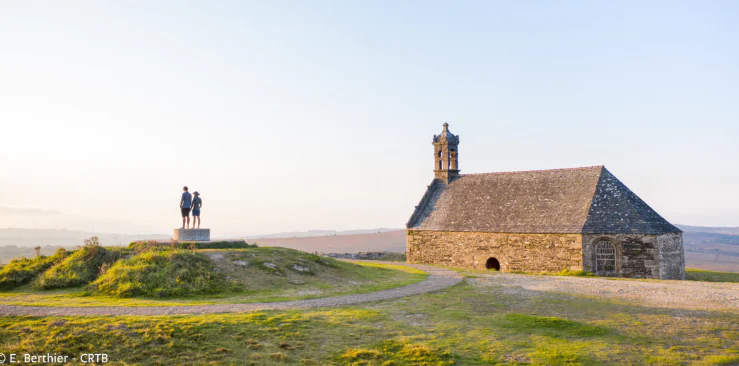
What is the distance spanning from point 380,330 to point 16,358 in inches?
360

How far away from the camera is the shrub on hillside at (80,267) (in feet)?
62.7

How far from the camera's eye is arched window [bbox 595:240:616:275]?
29.0 metres

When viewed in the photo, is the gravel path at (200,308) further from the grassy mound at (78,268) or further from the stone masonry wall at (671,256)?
the stone masonry wall at (671,256)

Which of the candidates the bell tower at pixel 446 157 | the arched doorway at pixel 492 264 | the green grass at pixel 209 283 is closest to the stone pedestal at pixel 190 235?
the green grass at pixel 209 283

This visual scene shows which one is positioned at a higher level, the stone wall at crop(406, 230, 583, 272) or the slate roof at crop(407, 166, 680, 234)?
the slate roof at crop(407, 166, 680, 234)

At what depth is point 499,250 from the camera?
3388 centimetres

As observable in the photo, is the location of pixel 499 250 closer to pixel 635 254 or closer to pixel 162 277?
pixel 635 254

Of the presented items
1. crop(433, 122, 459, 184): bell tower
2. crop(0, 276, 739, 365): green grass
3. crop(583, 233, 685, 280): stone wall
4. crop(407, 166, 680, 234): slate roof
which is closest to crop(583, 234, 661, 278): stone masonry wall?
crop(583, 233, 685, 280): stone wall

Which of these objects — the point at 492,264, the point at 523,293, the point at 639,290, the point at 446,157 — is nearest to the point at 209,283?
the point at 523,293

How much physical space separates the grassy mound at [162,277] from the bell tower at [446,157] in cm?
2651

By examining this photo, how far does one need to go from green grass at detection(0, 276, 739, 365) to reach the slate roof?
1443 centimetres

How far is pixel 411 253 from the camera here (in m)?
39.4

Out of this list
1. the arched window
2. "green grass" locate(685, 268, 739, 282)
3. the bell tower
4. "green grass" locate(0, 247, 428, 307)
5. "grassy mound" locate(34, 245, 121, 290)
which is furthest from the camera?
the bell tower

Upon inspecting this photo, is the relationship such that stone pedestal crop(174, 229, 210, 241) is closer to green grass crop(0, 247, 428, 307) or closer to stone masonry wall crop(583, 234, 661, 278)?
green grass crop(0, 247, 428, 307)
